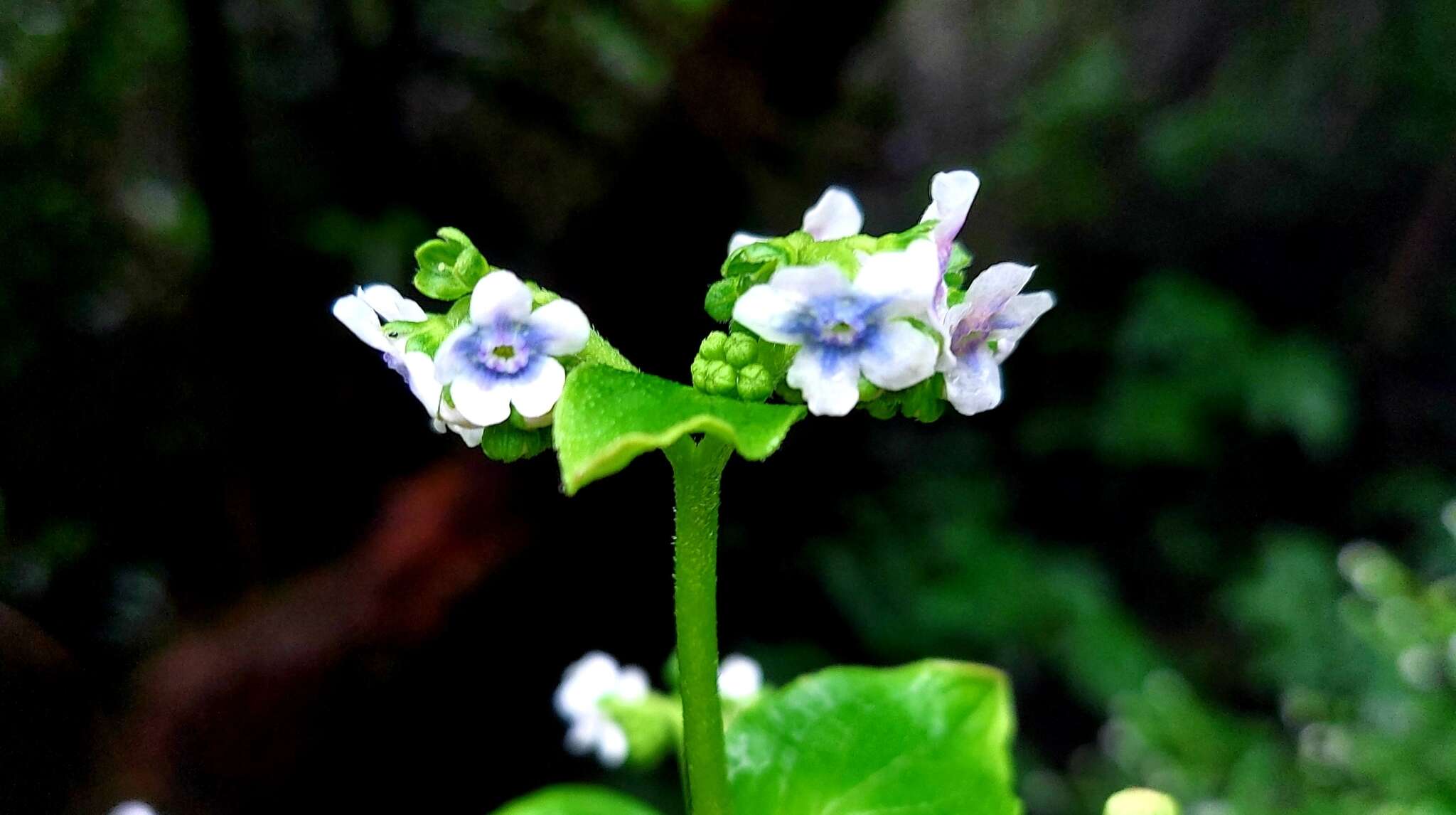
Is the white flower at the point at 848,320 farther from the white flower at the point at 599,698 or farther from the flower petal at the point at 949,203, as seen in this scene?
the white flower at the point at 599,698

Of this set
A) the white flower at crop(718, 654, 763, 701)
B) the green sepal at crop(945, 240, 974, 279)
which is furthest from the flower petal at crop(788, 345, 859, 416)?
the white flower at crop(718, 654, 763, 701)

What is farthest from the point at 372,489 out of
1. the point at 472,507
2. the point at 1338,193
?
the point at 1338,193

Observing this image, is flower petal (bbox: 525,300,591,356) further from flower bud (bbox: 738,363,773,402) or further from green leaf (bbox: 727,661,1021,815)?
green leaf (bbox: 727,661,1021,815)

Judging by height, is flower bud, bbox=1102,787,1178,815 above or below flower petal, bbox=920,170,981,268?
below

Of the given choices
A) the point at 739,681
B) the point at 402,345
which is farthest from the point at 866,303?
the point at 739,681

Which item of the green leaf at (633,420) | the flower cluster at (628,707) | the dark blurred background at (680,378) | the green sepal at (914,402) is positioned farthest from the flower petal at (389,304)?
the dark blurred background at (680,378)

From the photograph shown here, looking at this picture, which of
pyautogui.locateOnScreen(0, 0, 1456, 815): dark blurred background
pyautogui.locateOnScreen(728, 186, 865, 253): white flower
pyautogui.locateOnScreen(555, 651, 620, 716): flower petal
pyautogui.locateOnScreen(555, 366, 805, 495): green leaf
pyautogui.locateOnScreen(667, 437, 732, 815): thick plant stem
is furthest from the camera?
pyautogui.locateOnScreen(0, 0, 1456, 815): dark blurred background
